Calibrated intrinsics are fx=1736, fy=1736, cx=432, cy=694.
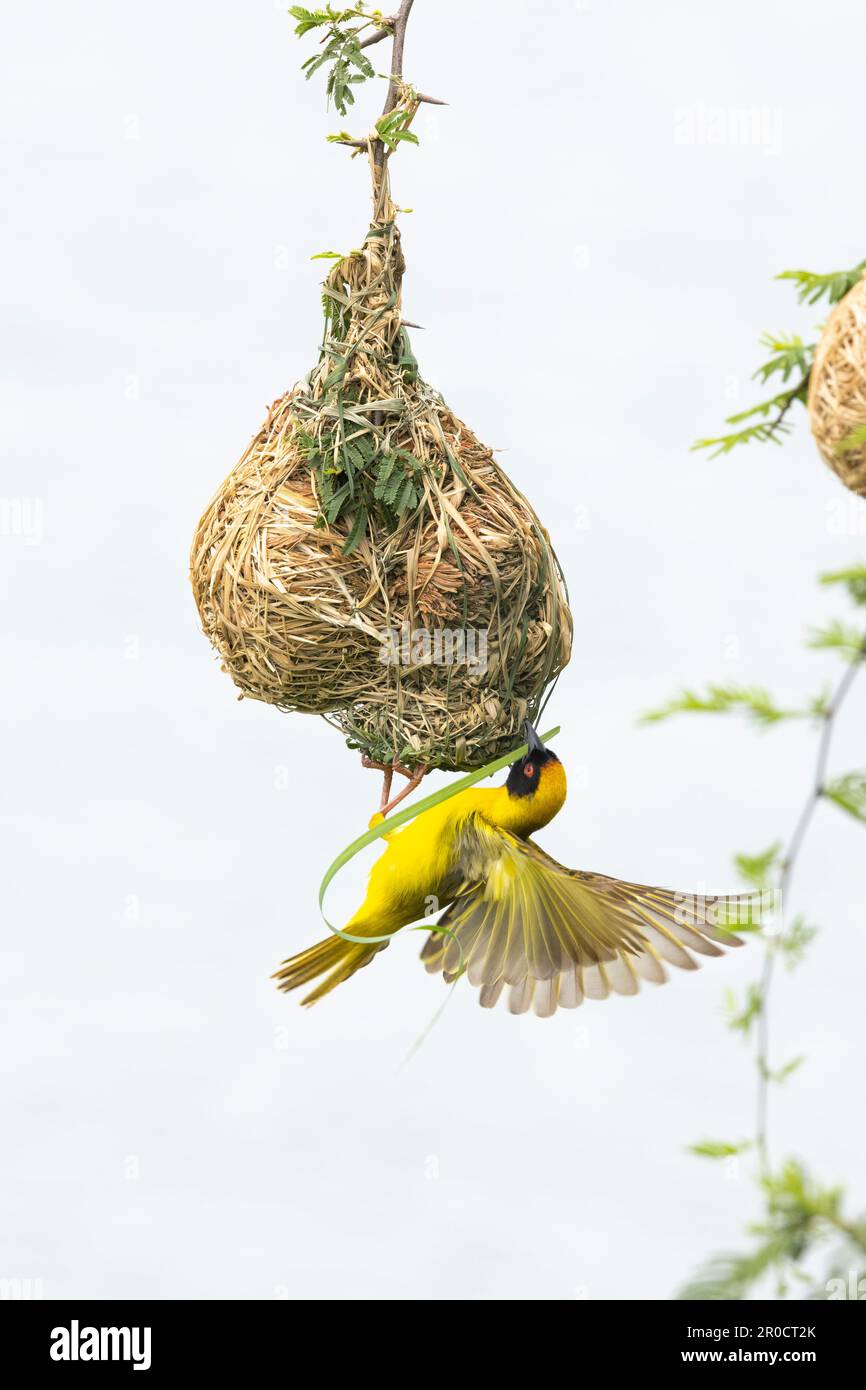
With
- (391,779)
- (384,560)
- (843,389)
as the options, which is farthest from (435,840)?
(843,389)

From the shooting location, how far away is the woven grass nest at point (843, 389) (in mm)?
2613

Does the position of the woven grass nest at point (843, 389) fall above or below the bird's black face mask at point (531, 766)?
above

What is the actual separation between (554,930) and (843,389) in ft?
4.12

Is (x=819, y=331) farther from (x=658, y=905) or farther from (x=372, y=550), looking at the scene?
(x=658, y=905)

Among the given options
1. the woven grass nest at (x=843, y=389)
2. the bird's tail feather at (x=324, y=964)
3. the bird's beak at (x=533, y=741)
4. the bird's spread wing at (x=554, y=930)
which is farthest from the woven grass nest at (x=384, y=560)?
the woven grass nest at (x=843, y=389)

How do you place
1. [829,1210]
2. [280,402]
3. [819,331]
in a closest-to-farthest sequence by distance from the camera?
[829,1210], [819,331], [280,402]

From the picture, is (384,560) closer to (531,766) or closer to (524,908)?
(531,766)

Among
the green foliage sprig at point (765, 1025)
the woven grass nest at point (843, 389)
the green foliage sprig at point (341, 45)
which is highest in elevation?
the green foliage sprig at point (341, 45)

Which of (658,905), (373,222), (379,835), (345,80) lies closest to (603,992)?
(658,905)

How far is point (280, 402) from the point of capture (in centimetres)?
354

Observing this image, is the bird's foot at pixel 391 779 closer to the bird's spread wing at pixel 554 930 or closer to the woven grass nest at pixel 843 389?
the bird's spread wing at pixel 554 930

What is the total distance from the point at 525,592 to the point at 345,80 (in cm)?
106

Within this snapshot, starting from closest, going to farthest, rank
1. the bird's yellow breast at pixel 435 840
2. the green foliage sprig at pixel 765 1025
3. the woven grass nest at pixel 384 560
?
the green foliage sprig at pixel 765 1025, the woven grass nest at pixel 384 560, the bird's yellow breast at pixel 435 840

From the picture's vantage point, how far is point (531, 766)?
134 inches
